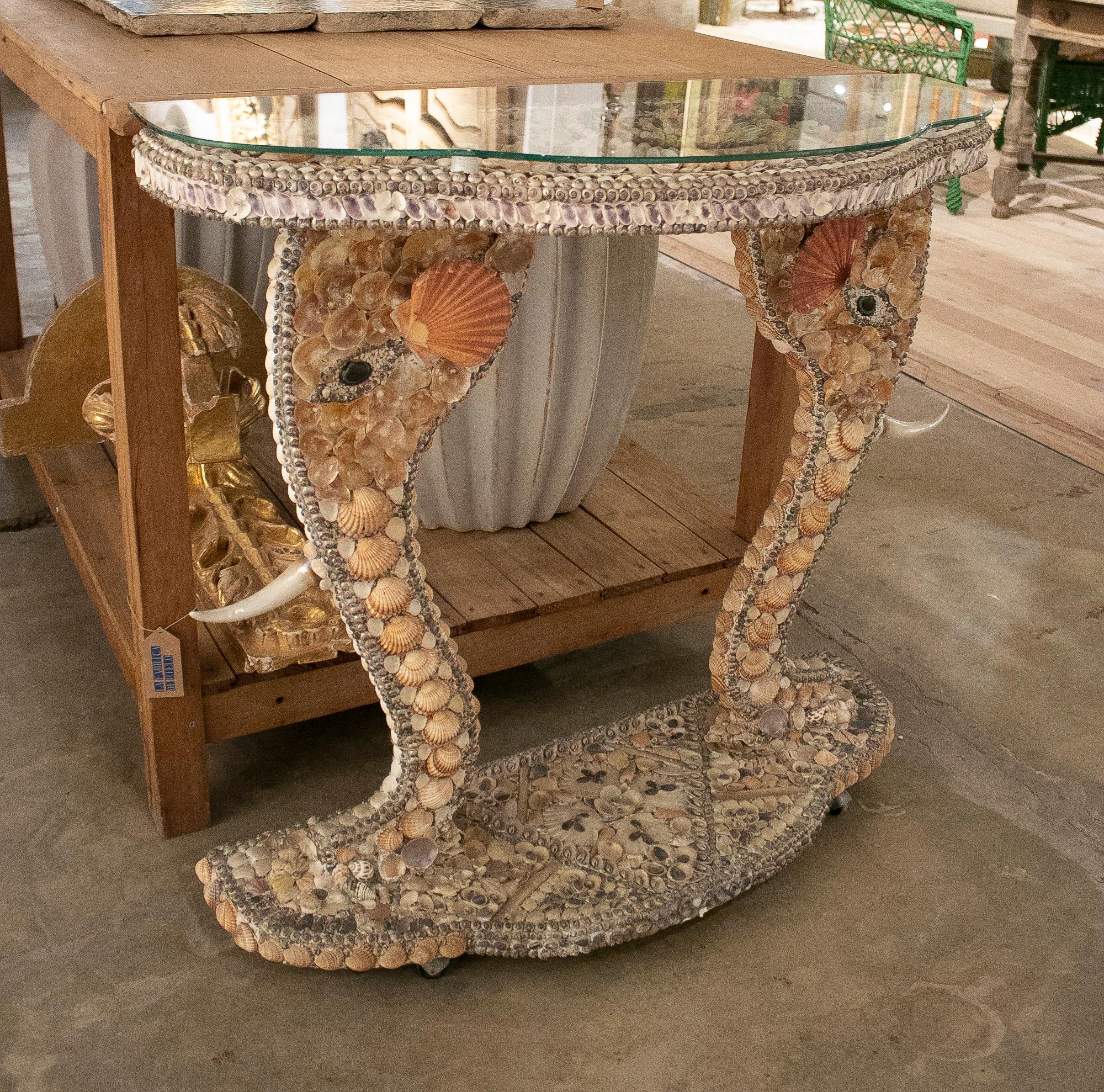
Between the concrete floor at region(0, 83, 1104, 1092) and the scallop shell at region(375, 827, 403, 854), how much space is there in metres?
0.14

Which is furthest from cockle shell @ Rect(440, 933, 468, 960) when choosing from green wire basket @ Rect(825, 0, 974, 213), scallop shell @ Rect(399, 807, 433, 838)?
green wire basket @ Rect(825, 0, 974, 213)

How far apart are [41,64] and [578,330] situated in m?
0.66

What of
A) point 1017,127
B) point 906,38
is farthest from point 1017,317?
point 906,38

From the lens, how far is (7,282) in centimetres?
221

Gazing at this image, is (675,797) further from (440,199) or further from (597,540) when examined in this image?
(440,199)

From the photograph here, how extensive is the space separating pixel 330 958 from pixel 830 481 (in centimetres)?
70

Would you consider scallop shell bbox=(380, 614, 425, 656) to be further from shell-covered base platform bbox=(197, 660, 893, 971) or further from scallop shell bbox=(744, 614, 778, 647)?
scallop shell bbox=(744, 614, 778, 647)

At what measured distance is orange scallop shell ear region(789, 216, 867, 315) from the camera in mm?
1195

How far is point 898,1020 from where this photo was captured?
125 centimetres

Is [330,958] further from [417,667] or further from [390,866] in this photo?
[417,667]

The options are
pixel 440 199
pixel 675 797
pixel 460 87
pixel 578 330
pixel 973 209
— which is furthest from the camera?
pixel 973 209

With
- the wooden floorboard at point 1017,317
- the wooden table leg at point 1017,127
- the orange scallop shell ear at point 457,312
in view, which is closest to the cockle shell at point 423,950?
the orange scallop shell ear at point 457,312

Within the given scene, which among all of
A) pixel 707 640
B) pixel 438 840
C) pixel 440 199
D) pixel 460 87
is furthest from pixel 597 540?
pixel 440 199

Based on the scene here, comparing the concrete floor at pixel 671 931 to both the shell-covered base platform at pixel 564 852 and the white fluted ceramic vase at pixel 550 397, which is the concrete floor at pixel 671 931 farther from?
the white fluted ceramic vase at pixel 550 397
